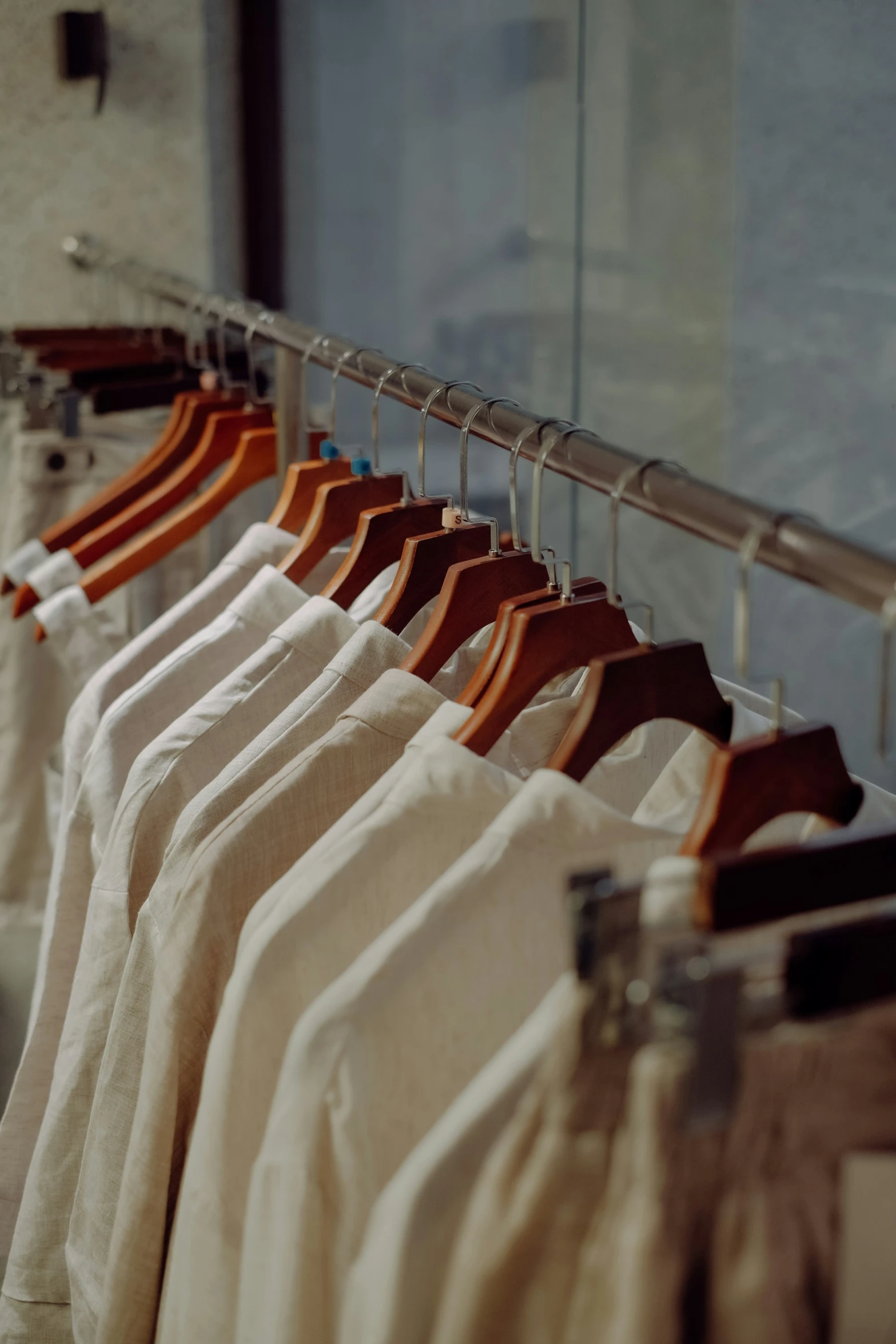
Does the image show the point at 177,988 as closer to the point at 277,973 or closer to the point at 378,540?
the point at 277,973

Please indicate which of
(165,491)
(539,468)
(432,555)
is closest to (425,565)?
(432,555)

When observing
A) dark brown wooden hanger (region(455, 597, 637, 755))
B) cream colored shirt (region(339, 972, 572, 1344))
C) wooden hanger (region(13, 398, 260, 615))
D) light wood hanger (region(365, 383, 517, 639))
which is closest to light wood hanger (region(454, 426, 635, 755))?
dark brown wooden hanger (region(455, 597, 637, 755))

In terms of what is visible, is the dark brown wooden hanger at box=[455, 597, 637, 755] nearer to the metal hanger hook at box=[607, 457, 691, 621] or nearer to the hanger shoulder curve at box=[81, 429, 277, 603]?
the metal hanger hook at box=[607, 457, 691, 621]

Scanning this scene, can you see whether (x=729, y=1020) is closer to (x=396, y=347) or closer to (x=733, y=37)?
(x=733, y=37)

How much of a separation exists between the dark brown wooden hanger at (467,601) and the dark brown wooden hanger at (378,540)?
0.39ft

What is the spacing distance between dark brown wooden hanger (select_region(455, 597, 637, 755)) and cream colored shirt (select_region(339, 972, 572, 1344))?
211 millimetres

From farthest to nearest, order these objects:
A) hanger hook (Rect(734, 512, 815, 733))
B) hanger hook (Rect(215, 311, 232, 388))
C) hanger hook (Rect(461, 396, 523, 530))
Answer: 1. hanger hook (Rect(215, 311, 232, 388))
2. hanger hook (Rect(461, 396, 523, 530))
3. hanger hook (Rect(734, 512, 815, 733))

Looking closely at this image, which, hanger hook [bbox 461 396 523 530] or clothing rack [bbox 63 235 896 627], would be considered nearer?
clothing rack [bbox 63 235 896 627]

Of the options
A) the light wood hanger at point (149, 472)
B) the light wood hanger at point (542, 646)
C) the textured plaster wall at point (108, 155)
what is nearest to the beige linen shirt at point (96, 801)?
the light wood hanger at point (542, 646)

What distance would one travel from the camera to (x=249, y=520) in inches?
65.5

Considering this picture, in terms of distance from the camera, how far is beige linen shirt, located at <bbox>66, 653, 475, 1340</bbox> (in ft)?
2.38

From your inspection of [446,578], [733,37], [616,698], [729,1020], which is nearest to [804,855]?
[729,1020]

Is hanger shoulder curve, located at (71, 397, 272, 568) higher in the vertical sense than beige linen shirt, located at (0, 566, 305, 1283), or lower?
higher

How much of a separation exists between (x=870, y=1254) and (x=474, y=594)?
43 cm
